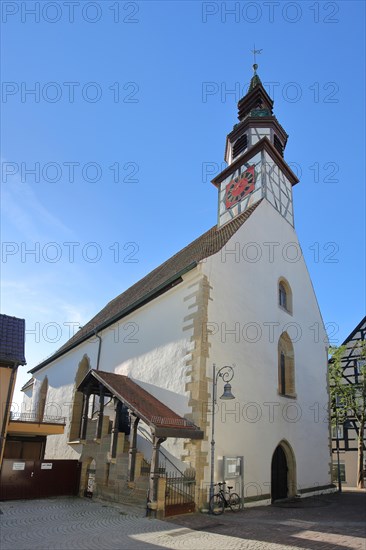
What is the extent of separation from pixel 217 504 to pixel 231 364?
3796 millimetres

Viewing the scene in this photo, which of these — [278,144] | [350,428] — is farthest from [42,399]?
[278,144]

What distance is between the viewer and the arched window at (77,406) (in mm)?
18359

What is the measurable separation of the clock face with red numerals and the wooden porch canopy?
1024cm

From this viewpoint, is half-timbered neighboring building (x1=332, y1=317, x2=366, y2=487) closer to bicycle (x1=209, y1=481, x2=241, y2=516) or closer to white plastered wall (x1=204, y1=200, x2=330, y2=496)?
white plastered wall (x1=204, y1=200, x2=330, y2=496)

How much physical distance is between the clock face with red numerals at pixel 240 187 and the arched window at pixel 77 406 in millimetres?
10659

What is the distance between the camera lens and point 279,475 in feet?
44.8

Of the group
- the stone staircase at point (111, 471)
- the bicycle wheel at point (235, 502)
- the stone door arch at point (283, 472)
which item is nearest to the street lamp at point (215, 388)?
the bicycle wheel at point (235, 502)

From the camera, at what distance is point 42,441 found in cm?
1883

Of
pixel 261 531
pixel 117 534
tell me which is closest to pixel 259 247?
pixel 261 531

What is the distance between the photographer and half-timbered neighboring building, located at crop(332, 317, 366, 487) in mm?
22828

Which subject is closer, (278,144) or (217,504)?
(217,504)

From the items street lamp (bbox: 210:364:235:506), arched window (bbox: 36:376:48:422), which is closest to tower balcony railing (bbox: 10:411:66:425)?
arched window (bbox: 36:376:48:422)

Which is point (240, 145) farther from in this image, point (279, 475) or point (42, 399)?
point (42, 399)

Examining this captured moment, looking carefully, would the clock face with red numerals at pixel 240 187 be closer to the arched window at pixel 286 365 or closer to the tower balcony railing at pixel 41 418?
the arched window at pixel 286 365
